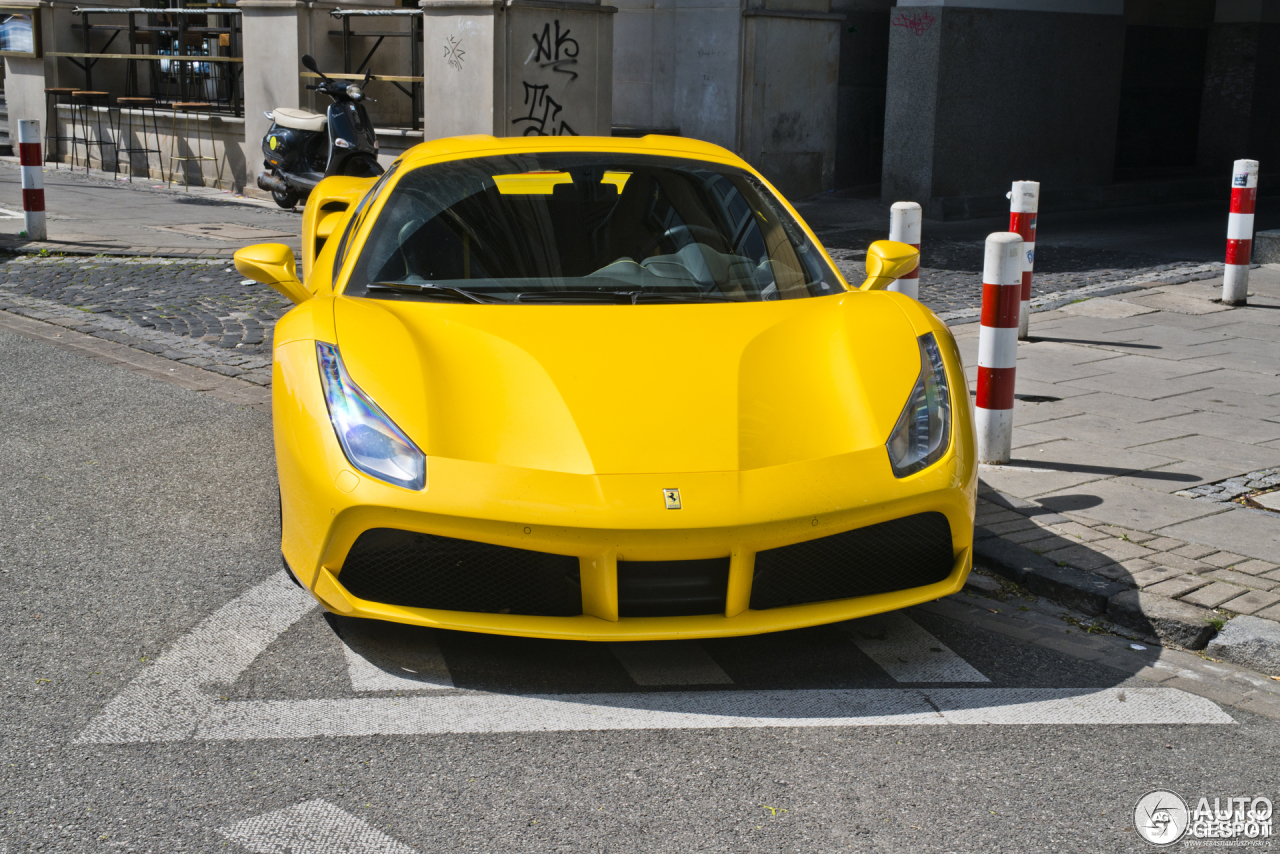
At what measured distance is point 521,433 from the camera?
11.5ft

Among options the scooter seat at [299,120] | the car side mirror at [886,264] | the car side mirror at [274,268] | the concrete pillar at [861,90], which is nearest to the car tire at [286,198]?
the scooter seat at [299,120]

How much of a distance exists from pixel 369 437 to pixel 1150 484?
10.3 ft

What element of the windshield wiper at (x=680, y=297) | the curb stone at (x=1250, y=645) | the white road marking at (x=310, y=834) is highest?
the windshield wiper at (x=680, y=297)

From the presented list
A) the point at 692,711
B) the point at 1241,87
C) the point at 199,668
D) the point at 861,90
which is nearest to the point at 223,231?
the point at 861,90

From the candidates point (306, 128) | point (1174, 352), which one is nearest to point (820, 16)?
point (306, 128)

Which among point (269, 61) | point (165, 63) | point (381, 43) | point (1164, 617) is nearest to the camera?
point (1164, 617)

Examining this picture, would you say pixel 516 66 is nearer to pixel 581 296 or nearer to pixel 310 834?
pixel 581 296

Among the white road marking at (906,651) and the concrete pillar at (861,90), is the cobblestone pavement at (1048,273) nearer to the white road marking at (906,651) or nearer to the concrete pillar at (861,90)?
the concrete pillar at (861,90)

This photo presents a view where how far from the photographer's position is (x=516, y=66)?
14.3 meters

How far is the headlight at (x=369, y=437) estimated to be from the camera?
344 centimetres

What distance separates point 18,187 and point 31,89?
4201 mm

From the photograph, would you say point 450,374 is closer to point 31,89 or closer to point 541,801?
point 541,801

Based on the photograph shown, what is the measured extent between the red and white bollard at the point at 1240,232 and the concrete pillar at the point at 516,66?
7.35 meters

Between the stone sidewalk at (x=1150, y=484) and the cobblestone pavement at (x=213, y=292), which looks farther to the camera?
the cobblestone pavement at (x=213, y=292)
